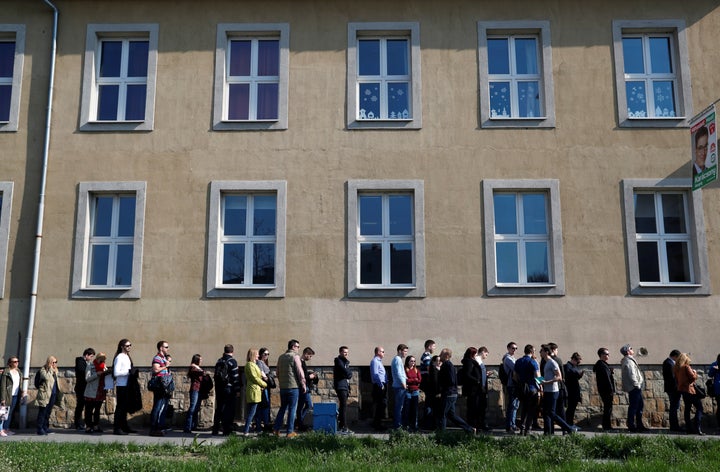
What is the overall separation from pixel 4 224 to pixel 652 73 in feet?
45.4

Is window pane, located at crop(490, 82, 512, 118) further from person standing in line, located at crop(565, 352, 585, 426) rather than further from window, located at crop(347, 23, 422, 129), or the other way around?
person standing in line, located at crop(565, 352, 585, 426)

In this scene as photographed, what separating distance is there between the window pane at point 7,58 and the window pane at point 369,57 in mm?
7439

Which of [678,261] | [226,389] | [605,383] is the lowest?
[226,389]

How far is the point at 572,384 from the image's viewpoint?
15.0 meters

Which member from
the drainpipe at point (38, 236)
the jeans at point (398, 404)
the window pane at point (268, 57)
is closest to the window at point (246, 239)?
the window pane at point (268, 57)

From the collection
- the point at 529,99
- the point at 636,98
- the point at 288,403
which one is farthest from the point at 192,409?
the point at 636,98

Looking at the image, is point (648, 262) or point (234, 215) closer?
point (648, 262)

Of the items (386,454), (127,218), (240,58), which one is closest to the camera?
(386,454)

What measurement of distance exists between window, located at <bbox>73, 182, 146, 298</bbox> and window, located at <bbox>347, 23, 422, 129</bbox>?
4851 millimetres

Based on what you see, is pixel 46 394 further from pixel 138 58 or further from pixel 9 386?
pixel 138 58

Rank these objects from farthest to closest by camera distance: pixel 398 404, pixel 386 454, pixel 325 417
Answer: pixel 398 404 < pixel 325 417 < pixel 386 454

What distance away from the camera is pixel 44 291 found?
52.8ft

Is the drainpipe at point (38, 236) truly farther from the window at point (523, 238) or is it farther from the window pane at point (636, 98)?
the window pane at point (636, 98)

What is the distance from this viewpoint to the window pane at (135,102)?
1703cm
